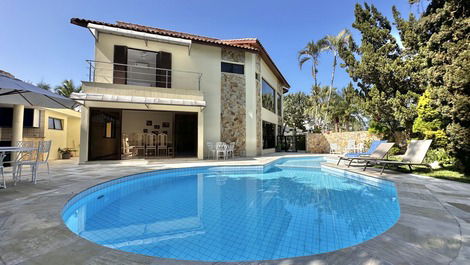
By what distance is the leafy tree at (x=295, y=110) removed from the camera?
28.8 meters

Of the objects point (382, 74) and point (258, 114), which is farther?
point (258, 114)

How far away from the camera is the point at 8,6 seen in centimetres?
1214

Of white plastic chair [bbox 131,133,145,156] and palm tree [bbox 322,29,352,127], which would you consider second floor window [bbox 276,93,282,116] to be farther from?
white plastic chair [bbox 131,133,145,156]

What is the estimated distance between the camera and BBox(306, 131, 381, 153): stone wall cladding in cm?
1706

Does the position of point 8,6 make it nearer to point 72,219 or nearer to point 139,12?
point 139,12

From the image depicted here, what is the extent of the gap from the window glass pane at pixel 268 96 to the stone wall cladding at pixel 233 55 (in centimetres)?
359

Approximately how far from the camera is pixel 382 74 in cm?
1288

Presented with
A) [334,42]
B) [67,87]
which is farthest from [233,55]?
[67,87]

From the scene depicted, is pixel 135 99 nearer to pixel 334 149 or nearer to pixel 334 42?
pixel 334 149

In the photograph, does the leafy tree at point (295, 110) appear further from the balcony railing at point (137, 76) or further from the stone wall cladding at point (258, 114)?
the balcony railing at point (137, 76)

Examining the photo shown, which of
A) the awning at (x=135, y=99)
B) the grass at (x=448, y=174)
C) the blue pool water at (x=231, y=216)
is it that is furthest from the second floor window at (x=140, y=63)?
the grass at (x=448, y=174)

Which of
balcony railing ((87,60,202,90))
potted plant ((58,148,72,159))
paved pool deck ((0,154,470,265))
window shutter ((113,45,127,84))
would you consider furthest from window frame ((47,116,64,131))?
paved pool deck ((0,154,470,265))

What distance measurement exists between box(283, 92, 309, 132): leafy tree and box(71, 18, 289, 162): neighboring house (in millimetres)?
11693

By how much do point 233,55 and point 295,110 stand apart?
17778mm
